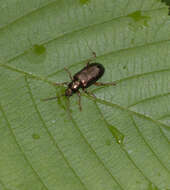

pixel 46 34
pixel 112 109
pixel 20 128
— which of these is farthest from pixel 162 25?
pixel 20 128

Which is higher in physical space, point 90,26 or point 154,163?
point 90,26

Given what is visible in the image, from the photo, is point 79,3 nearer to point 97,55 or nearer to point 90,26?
point 90,26

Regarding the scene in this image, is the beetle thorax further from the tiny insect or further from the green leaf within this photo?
the green leaf

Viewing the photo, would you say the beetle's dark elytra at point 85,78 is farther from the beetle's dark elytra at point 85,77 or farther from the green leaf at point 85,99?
the green leaf at point 85,99

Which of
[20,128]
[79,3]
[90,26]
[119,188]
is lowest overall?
[119,188]

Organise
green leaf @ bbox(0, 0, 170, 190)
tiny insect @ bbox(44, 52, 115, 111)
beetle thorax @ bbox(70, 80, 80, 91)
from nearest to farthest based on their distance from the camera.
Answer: green leaf @ bbox(0, 0, 170, 190)
tiny insect @ bbox(44, 52, 115, 111)
beetle thorax @ bbox(70, 80, 80, 91)

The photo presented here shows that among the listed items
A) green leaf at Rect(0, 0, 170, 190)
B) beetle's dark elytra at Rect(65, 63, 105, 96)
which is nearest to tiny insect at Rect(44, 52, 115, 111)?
beetle's dark elytra at Rect(65, 63, 105, 96)
